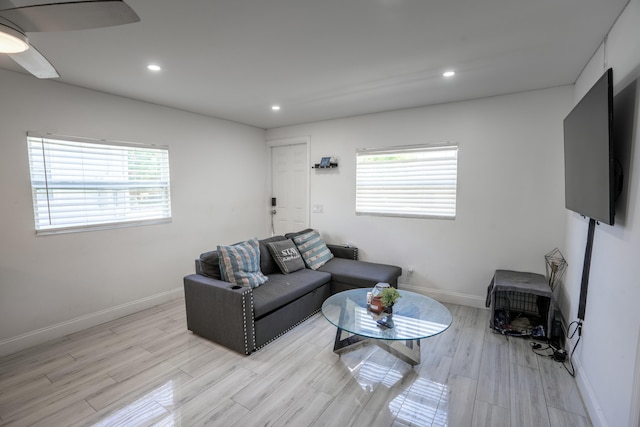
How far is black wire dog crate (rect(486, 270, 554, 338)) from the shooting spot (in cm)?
279

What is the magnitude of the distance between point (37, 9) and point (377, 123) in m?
3.48

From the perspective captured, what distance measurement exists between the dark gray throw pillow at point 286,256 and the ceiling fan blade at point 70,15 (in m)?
2.59

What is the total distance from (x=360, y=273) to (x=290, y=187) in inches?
86.1

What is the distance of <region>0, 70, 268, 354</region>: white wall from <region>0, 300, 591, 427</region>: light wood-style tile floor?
0.42 metres

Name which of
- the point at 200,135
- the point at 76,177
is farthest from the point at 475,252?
the point at 76,177

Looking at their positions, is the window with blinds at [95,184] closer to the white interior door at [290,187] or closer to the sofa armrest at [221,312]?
the sofa armrest at [221,312]

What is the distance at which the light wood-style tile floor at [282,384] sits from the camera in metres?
1.91

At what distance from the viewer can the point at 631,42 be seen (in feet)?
5.40

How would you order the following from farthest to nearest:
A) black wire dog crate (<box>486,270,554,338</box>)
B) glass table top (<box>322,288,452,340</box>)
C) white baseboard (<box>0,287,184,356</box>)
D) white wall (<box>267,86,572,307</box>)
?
white wall (<box>267,86,572,307</box>) < black wire dog crate (<box>486,270,554,338</box>) < white baseboard (<box>0,287,184,356</box>) < glass table top (<box>322,288,452,340</box>)

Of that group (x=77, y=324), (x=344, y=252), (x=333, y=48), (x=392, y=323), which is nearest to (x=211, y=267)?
(x=77, y=324)

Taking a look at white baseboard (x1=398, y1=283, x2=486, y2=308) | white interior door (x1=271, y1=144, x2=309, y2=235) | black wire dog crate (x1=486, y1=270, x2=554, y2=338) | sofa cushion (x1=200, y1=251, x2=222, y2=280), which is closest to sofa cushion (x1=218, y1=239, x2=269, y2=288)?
sofa cushion (x1=200, y1=251, x2=222, y2=280)

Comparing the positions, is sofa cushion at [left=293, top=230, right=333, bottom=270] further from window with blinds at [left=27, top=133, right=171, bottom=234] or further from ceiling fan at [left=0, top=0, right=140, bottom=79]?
ceiling fan at [left=0, top=0, right=140, bottom=79]

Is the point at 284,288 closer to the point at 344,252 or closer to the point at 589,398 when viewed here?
the point at 344,252

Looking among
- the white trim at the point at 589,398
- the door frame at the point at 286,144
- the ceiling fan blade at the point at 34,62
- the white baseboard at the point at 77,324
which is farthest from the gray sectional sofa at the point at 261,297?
the ceiling fan blade at the point at 34,62
